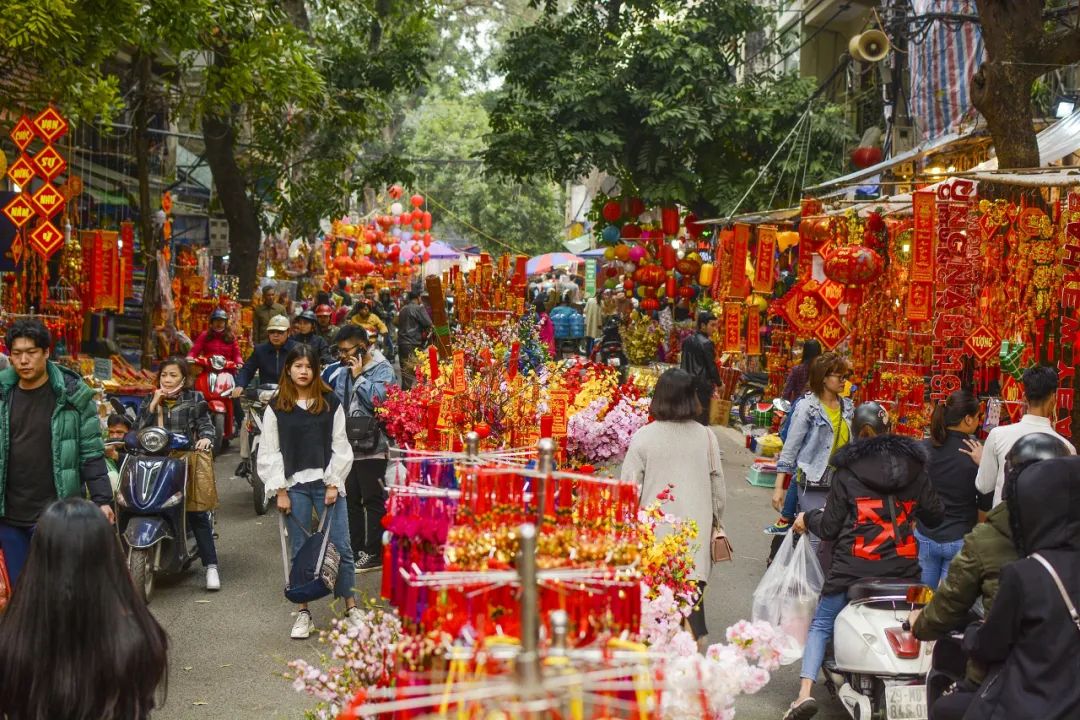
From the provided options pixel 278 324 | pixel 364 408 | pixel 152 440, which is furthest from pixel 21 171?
pixel 364 408

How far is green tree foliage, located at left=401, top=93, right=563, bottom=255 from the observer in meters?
51.4

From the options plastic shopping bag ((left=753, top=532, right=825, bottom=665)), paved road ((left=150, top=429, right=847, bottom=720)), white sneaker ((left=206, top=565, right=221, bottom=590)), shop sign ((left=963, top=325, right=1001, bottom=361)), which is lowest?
paved road ((left=150, top=429, right=847, bottom=720))

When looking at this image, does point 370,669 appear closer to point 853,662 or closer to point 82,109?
point 853,662

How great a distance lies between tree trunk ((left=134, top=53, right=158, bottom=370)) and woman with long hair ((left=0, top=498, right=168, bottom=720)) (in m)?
13.5

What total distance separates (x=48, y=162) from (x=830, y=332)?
833 cm

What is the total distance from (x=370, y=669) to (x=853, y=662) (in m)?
2.69

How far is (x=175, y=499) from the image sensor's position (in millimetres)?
8172

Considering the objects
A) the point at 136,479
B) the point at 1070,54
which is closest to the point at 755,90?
the point at 1070,54

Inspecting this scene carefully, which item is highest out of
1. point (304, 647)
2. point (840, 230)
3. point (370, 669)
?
point (840, 230)

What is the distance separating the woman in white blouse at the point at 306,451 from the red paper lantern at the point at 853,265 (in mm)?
6142

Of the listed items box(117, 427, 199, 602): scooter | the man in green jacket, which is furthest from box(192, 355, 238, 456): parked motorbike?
the man in green jacket

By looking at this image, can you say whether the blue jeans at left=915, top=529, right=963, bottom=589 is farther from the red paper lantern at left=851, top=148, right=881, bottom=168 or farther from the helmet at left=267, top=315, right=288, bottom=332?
the red paper lantern at left=851, top=148, right=881, bottom=168

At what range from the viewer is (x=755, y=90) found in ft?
74.7

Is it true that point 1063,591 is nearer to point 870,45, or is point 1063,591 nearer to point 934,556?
point 934,556
